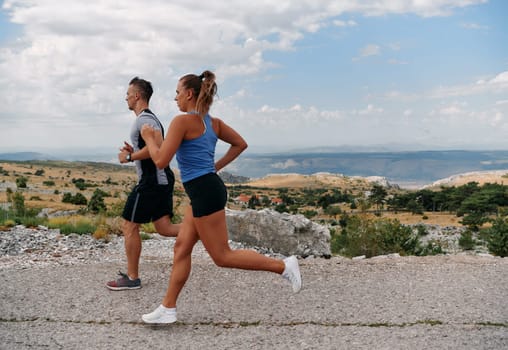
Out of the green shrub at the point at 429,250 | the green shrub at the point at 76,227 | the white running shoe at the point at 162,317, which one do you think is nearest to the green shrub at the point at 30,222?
the green shrub at the point at 76,227

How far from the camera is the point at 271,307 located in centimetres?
613

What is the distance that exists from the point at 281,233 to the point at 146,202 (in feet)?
20.4

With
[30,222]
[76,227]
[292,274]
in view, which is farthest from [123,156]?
[30,222]

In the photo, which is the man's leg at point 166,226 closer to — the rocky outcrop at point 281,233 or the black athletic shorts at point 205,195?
the black athletic shorts at point 205,195

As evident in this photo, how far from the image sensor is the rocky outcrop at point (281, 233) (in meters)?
12.1

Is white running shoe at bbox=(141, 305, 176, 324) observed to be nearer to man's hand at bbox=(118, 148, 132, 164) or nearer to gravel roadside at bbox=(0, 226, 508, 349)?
gravel roadside at bbox=(0, 226, 508, 349)

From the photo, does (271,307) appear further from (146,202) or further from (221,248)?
(146,202)

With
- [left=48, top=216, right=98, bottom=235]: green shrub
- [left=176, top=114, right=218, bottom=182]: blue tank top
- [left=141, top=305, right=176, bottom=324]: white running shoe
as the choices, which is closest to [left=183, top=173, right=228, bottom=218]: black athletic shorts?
[left=176, top=114, right=218, bottom=182]: blue tank top

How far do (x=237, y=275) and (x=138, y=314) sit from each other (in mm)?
1799

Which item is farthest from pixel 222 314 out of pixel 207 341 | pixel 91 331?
pixel 91 331

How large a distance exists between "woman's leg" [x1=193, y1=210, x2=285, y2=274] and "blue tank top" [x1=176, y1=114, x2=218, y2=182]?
41cm

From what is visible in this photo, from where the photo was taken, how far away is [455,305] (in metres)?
6.09

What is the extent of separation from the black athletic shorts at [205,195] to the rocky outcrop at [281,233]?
7219mm

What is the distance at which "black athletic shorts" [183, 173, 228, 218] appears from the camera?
198 inches
